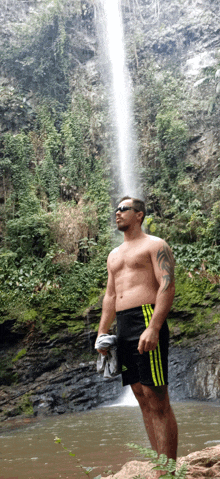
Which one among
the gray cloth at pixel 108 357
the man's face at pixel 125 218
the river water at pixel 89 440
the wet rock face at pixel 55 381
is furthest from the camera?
the wet rock face at pixel 55 381

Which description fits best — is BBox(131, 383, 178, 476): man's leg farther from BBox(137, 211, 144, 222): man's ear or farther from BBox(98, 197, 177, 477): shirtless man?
BBox(137, 211, 144, 222): man's ear

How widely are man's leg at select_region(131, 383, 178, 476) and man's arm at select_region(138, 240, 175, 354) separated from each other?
0.27m

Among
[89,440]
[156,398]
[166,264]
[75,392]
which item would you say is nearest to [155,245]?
[166,264]

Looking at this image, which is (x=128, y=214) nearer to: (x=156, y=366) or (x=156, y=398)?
(x=156, y=366)

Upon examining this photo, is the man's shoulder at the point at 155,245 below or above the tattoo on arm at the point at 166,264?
above

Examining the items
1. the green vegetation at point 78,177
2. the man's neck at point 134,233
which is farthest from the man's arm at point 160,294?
the green vegetation at point 78,177

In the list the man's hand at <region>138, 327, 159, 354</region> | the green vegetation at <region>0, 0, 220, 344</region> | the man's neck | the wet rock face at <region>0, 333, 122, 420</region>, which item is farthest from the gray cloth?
the green vegetation at <region>0, 0, 220, 344</region>

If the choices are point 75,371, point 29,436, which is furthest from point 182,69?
point 29,436

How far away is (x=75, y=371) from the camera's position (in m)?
8.33

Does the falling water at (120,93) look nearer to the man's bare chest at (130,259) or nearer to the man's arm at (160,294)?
the man's bare chest at (130,259)

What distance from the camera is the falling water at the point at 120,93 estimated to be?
48.2 ft

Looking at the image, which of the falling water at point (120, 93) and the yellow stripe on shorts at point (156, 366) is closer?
the yellow stripe on shorts at point (156, 366)

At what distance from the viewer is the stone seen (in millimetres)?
2465

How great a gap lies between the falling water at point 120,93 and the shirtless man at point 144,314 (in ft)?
37.1
